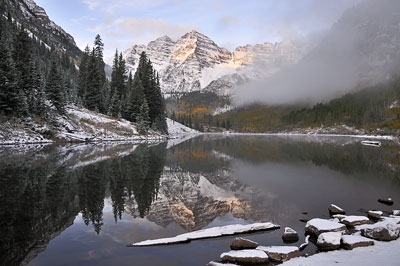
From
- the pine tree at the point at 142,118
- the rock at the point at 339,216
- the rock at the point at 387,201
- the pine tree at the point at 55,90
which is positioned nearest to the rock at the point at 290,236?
the rock at the point at 339,216

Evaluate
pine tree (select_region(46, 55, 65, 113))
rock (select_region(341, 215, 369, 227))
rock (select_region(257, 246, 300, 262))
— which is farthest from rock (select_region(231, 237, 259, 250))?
pine tree (select_region(46, 55, 65, 113))

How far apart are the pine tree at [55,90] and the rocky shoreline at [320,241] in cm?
7055

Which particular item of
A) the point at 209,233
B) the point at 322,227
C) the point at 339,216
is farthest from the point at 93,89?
the point at 322,227

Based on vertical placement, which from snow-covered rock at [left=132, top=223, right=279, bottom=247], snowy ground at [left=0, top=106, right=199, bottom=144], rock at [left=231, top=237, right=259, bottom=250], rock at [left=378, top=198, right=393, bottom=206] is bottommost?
rock at [left=378, top=198, right=393, bottom=206]

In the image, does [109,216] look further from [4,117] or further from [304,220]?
[4,117]

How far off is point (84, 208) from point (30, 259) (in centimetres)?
680

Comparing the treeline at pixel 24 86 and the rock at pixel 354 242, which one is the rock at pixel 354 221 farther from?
the treeline at pixel 24 86

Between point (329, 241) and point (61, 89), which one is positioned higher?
point (61, 89)

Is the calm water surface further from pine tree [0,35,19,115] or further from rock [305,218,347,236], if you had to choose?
pine tree [0,35,19,115]

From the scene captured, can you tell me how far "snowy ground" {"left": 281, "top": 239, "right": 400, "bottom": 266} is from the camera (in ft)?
32.4

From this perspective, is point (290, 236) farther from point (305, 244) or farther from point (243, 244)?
point (243, 244)

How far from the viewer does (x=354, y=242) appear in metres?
11.6

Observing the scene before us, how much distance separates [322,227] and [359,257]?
9.90ft

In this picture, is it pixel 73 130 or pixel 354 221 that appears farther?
pixel 73 130
